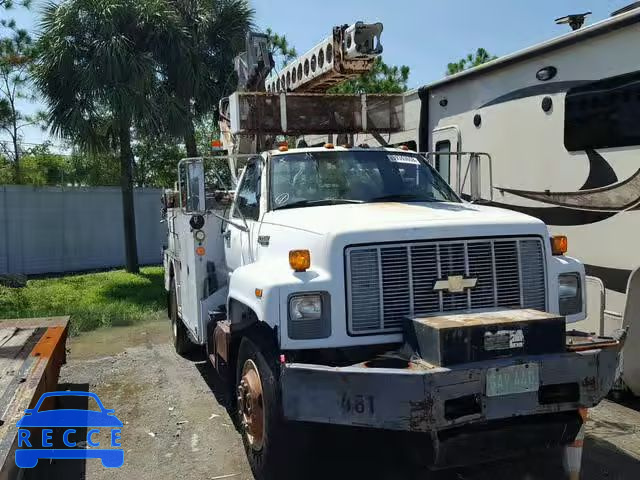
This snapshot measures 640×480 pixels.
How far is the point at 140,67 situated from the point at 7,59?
7.09 meters

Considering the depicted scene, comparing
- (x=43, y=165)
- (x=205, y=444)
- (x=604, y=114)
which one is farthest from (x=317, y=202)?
(x=43, y=165)

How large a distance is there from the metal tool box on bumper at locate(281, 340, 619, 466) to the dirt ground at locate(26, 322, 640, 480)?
35.7 inches

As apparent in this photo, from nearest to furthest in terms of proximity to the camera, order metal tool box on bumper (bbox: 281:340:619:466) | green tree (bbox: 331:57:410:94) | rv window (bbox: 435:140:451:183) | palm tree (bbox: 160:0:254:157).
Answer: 1. metal tool box on bumper (bbox: 281:340:619:466)
2. rv window (bbox: 435:140:451:183)
3. palm tree (bbox: 160:0:254:157)
4. green tree (bbox: 331:57:410:94)

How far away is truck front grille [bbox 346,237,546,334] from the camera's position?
3.76 meters

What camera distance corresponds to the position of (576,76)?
5.73 meters

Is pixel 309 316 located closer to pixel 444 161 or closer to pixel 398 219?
pixel 398 219

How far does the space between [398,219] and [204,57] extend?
12.1 meters

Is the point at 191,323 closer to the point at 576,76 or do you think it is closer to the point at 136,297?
the point at 576,76

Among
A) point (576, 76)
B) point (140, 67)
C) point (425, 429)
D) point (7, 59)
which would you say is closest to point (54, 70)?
point (140, 67)

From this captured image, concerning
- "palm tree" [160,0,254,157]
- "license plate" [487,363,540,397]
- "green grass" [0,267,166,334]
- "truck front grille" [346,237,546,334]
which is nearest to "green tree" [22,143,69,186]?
"green grass" [0,267,166,334]

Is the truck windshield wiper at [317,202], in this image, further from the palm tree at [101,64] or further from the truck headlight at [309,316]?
the palm tree at [101,64]

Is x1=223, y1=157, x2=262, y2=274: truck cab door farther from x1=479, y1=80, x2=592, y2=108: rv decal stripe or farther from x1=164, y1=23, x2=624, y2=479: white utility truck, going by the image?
x1=479, y1=80, x2=592, y2=108: rv decal stripe

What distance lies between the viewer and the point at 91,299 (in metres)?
11.7

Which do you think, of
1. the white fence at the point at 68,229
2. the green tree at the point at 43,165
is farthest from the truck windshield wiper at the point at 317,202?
the green tree at the point at 43,165
